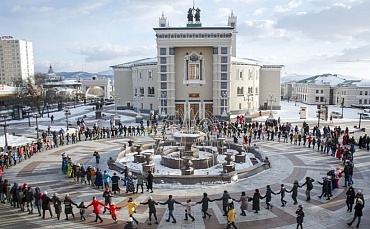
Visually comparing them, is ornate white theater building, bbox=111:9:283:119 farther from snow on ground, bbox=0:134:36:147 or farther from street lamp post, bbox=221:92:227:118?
snow on ground, bbox=0:134:36:147

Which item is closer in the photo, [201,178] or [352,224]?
[352,224]

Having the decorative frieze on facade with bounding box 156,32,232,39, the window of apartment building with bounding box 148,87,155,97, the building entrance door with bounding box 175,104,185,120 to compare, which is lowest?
the building entrance door with bounding box 175,104,185,120

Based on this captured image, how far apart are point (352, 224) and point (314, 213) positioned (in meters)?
1.59

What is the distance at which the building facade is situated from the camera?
Result: 169875 mm

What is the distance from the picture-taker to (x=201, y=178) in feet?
60.3

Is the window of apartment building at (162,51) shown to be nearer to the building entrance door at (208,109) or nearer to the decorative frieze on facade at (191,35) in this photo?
the decorative frieze on facade at (191,35)

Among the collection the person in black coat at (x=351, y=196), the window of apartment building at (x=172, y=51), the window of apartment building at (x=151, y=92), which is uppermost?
the window of apartment building at (x=172, y=51)

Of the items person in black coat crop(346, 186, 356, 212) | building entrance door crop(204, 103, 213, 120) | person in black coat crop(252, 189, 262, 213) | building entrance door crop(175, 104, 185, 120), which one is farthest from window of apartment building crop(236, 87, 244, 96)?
person in black coat crop(252, 189, 262, 213)

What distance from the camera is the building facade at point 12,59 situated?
557ft

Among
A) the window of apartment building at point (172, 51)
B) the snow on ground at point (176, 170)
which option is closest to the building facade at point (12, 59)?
the window of apartment building at point (172, 51)

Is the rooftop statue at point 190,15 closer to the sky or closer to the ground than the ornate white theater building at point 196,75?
closer to the sky

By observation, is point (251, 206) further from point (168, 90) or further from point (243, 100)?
point (243, 100)

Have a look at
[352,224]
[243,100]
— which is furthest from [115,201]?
[243,100]

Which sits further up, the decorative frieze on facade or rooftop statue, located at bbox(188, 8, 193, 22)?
rooftop statue, located at bbox(188, 8, 193, 22)
